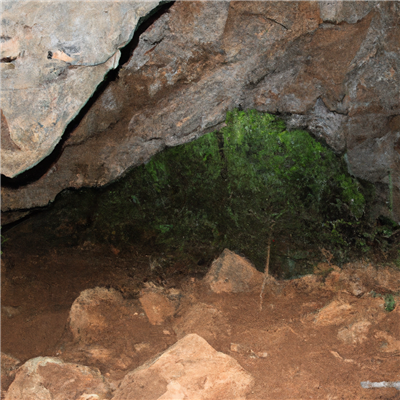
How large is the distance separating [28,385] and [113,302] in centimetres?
100

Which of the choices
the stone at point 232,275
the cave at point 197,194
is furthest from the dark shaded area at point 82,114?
the stone at point 232,275

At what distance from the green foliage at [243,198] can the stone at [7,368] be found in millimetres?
1372

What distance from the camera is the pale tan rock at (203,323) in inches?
122

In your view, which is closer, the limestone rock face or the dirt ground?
the dirt ground

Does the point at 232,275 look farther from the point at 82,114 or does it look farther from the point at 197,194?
the point at 82,114

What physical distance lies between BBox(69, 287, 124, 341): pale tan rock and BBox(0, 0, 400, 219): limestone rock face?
3.66 ft

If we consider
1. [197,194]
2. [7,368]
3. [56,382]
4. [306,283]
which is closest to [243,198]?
[197,194]

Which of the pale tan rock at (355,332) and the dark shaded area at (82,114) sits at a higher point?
the dark shaded area at (82,114)

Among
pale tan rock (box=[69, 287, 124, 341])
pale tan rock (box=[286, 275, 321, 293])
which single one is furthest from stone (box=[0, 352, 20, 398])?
pale tan rock (box=[286, 275, 321, 293])

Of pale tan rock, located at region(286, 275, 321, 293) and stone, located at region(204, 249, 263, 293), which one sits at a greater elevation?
stone, located at region(204, 249, 263, 293)

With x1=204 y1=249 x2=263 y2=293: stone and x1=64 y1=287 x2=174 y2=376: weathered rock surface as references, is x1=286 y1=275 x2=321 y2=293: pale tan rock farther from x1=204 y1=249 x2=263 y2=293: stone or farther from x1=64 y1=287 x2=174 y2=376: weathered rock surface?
x1=64 y1=287 x2=174 y2=376: weathered rock surface

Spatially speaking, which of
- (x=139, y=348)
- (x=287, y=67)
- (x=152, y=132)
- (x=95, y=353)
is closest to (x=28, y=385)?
(x=95, y=353)

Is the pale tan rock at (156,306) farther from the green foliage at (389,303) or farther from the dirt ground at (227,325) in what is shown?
the green foliage at (389,303)

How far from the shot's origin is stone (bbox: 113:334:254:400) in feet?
8.31
